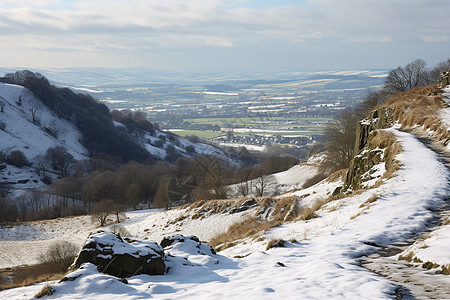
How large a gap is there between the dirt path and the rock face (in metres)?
5.30

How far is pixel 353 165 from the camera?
2219 cm

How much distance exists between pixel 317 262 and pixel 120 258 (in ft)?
16.5

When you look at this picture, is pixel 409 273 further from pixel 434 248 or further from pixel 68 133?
pixel 68 133

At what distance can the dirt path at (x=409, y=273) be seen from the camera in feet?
20.6

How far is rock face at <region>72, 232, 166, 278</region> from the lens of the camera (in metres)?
8.65

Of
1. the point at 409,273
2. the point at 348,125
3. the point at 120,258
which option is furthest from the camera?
the point at 348,125

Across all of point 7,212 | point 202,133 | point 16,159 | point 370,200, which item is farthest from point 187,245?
point 202,133

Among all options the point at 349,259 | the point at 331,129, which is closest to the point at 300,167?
the point at 331,129

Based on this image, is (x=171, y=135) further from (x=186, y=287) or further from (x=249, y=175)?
(x=186, y=287)

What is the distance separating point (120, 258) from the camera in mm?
8758

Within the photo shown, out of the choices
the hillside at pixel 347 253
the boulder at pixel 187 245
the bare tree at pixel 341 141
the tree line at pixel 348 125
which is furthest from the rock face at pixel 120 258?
the bare tree at pixel 341 141

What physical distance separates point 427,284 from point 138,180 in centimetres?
8382

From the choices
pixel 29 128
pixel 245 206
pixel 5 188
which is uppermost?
pixel 29 128

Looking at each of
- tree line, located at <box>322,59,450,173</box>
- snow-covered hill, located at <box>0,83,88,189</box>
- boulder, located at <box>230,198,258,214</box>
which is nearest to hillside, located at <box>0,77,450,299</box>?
boulder, located at <box>230,198,258,214</box>
